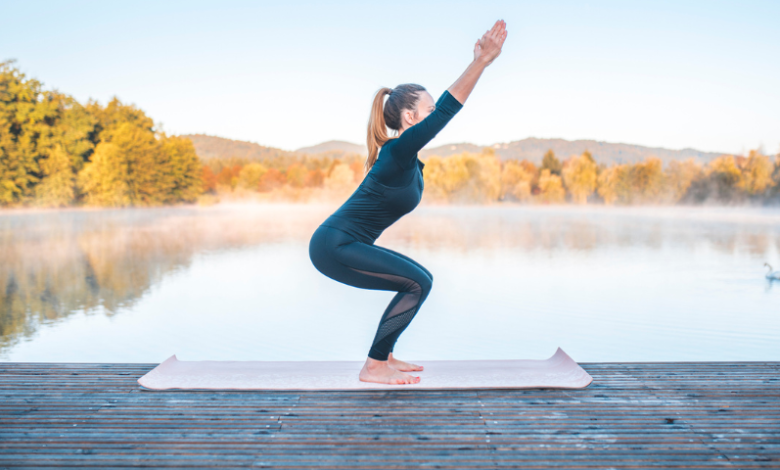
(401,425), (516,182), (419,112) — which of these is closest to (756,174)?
(516,182)

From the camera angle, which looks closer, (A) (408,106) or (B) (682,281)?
(A) (408,106)

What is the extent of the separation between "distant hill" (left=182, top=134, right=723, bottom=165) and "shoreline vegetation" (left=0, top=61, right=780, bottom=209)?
43 cm

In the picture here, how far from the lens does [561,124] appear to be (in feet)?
132

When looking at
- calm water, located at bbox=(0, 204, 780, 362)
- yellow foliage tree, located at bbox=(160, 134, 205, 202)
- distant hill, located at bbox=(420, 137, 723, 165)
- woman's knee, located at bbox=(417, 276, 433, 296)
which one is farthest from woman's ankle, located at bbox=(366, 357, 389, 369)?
distant hill, located at bbox=(420, 137, 723, 165)

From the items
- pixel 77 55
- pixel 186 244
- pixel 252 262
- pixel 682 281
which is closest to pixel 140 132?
pixel 77 55

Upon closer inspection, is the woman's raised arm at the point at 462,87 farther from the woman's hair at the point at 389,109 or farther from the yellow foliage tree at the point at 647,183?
the yellow foliage tree at the point at 647,183

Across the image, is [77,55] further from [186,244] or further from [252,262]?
[252,262]

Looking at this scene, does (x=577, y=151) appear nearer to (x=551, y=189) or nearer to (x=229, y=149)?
(x=551, y=189)

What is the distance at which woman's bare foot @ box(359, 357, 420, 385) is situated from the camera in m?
1.94

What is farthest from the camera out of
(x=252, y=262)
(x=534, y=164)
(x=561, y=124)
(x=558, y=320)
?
(x=561, y=124)

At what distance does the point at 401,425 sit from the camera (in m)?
1.59

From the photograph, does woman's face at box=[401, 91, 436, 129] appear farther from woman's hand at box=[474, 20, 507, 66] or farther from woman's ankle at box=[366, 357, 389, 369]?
woman's ankle at box=[366, 357, 389, 369]

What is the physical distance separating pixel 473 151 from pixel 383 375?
33133mm

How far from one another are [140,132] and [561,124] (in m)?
29.1
